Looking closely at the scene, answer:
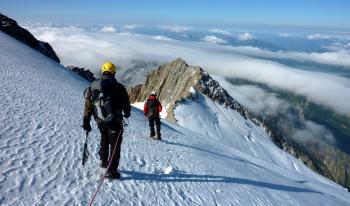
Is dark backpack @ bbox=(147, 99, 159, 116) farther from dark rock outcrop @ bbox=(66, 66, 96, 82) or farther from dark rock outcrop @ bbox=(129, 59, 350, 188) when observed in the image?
dark rock outcrop @ bbox=(129, 59, 350, 188)

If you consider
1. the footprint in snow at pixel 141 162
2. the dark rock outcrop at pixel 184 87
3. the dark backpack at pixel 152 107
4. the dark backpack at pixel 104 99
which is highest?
the dark backpack at pixel 104 99

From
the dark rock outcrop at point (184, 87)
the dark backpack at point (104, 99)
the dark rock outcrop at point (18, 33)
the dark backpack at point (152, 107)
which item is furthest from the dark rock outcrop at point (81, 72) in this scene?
the dark backpack at point (104, 99)

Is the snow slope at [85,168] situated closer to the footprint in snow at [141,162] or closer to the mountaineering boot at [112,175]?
the footprint in snow at [141,162]

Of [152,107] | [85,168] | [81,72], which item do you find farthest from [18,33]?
[85,168]

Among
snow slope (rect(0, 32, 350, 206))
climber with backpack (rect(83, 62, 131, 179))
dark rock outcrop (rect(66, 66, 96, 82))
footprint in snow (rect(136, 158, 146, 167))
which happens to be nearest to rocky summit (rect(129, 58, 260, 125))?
dark rock outcrop (rect(66, 66, 96, 82))

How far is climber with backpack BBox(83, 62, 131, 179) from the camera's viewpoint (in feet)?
31.3

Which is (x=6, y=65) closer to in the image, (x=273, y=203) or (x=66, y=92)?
(x=66, y=92)

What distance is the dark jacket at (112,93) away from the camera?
9484 mm

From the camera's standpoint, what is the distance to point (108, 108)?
966cm

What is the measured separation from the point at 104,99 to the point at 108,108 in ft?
0.96

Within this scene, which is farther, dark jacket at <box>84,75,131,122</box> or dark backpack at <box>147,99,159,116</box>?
dark backpack at <box>147,99,159,116</box>

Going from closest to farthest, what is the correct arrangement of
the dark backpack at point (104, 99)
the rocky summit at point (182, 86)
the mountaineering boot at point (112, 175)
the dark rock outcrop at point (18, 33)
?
the dark backpack at point (104, 99)
the mountaineering boot at point (112, 175)
the dark rock outcrop at point (18, 33)
the rocky summit at point (182, 86)

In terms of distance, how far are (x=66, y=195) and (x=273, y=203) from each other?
26.9 feet

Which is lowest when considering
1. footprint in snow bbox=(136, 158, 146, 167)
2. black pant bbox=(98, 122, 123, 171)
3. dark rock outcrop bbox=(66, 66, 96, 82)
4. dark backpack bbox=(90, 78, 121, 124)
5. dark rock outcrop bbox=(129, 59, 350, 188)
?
dark rock outcrop bbox=(129, 59, 350, 188)
